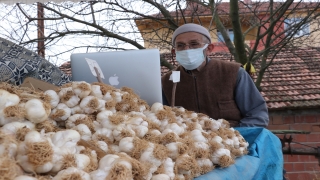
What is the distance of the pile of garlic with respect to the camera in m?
0.98

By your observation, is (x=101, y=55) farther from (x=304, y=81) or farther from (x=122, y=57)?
(x=304, y=81)

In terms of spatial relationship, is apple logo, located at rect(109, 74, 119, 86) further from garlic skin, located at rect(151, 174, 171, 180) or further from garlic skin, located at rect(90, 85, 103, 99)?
garlic skin, located at rect(151, 174, 171, 180)

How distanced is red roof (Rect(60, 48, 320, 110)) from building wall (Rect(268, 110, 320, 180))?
0.19 m

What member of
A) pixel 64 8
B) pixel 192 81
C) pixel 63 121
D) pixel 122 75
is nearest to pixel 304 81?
pixel 64 8

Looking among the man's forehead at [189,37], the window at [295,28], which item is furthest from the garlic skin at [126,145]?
→ the window at [295,28]

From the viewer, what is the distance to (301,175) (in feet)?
22.6

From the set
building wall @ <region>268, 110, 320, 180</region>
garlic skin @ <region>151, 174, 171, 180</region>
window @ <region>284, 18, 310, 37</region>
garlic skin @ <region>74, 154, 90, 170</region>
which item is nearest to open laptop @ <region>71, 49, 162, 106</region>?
garlic skin @ <region>151, 174, 171, 180</region>

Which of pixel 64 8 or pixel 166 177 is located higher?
pixel 64 8

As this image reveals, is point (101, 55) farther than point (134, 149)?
Yes

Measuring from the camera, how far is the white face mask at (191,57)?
275 centimetres

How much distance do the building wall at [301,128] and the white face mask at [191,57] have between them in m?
4.34

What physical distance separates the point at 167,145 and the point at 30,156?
1.93ft

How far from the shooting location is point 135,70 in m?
1.93

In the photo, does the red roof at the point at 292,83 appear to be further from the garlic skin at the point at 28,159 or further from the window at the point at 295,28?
the garlic skin at the point at 28,159
